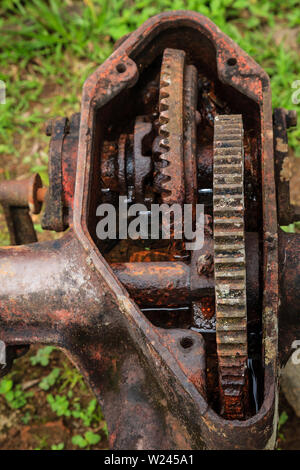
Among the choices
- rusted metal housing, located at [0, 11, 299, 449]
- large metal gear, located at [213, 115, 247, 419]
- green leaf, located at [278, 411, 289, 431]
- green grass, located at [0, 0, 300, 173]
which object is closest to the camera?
large metal gear, located at [213, 115, 247, 419]

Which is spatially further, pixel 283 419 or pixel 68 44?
pixel 68 44

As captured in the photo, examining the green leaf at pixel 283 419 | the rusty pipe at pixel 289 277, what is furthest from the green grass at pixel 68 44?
the green leaf at pixel 283 419

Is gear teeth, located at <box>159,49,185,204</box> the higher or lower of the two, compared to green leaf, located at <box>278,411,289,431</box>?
higher

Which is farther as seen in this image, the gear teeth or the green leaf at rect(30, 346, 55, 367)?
the green leaf at rect(30, 346, 55, 367)

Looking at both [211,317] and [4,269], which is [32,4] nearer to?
[4,269]

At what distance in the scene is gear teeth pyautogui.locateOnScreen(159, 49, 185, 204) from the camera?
2287 millimetres

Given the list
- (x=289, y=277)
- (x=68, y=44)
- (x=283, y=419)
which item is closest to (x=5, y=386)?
(x=283, y=419)

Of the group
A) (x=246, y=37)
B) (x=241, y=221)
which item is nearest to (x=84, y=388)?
(x=241, y=221)

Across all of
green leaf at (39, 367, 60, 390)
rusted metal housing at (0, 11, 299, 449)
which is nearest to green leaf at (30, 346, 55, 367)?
green leaf at (39, 367, 60, 390)

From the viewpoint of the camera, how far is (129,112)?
9.36 ft

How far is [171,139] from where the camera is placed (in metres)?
2.30

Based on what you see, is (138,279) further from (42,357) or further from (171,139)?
(42,357)

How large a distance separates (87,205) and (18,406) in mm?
1779

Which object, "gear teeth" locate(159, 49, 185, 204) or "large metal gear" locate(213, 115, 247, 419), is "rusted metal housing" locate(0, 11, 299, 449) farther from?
"large metal gear" locate(213, 115, 247, 419)
